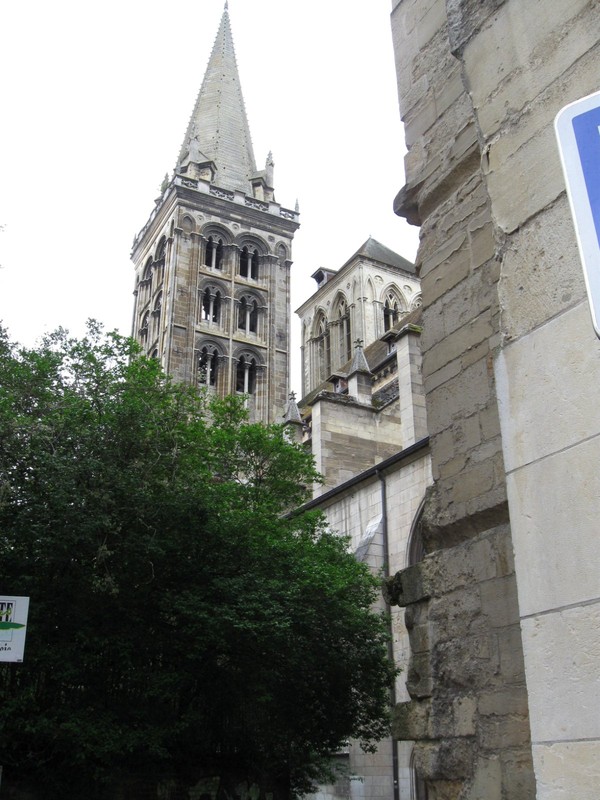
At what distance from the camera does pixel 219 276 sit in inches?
1988

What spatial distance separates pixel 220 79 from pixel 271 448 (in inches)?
1835

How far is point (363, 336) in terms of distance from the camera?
170ft

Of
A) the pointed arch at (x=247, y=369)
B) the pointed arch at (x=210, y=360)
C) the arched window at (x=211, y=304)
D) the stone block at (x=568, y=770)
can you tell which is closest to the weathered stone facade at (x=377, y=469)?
the pointed arch at (x=247, y=369)

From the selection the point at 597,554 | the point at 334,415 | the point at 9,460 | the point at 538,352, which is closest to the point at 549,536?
the point at 597,554

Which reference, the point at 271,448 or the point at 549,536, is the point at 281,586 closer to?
the point at 271,448

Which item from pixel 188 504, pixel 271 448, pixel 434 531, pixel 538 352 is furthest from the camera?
pixel 271 448

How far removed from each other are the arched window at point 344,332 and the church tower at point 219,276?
15.6 feet

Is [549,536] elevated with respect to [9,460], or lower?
lower

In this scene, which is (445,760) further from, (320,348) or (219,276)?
(320,348)

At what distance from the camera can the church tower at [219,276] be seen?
48188mm

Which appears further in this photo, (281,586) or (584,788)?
(281,586)

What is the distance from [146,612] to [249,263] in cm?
4020

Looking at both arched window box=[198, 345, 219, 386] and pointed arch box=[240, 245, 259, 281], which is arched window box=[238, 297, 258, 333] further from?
arched window box=[198, 345, 219, 386]

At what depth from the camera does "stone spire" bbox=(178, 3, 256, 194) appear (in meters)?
55.3
